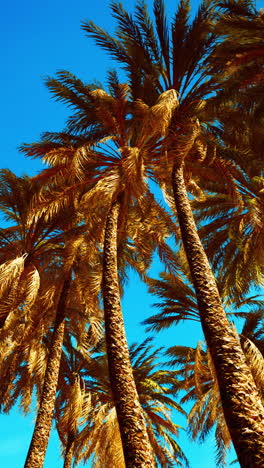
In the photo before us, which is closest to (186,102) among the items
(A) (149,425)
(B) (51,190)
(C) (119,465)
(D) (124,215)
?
(D) (124,215)

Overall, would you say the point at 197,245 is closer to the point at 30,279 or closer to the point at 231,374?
the point at 231,374

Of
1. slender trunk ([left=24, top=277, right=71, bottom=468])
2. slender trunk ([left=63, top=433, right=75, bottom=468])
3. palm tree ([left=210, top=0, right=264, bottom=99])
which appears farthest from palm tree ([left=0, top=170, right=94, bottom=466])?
palm tree ([left=210, top=0, right=264, bottom=99])

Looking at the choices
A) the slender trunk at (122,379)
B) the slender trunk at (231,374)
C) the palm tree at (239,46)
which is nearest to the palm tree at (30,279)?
the slender trunk at (122,379)

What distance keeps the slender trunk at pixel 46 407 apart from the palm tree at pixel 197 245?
492 centimetres

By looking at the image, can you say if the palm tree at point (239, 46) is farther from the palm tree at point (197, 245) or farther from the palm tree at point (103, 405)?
the palm tree at point (103, 405)

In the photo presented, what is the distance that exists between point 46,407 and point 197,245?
5616 millimetres

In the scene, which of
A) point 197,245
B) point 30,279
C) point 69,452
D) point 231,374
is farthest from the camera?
point 69,452

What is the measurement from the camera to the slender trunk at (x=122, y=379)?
20.3 ft

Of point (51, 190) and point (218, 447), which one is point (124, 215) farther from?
point (218, 447)

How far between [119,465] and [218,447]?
809cm

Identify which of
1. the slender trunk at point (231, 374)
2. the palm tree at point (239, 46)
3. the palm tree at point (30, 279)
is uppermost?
the palm tree at point (239, 46)

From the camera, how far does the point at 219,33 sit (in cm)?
1046

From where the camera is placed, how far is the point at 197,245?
8852 mm

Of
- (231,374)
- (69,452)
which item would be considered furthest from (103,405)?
(231,374)
